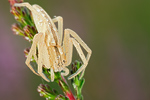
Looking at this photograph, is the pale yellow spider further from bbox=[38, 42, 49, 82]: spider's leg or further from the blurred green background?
the blurred green background

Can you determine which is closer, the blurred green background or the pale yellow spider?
the pale yellow spider

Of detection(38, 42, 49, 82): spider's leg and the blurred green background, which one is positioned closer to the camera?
detection(38, 42, 49, 82): spider's leg

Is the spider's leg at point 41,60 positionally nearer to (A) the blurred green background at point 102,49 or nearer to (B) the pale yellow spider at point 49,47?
(B) the pale yellow spider at point 49,47

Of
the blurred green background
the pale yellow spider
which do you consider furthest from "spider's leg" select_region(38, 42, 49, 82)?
the blurred green background

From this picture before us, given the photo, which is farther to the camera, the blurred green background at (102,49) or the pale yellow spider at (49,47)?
the blurred green background at (102,49)

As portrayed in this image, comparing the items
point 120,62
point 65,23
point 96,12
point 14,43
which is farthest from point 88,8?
point 14,43

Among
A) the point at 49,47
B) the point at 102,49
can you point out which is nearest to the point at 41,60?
the point at 49,47

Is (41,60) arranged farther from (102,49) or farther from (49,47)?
(102,49)

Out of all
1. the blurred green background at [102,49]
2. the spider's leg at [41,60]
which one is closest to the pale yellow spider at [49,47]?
the spider's leg at [41,60]

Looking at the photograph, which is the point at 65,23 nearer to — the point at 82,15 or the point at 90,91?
the point at 82,15
